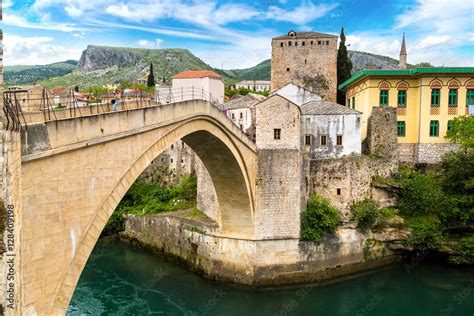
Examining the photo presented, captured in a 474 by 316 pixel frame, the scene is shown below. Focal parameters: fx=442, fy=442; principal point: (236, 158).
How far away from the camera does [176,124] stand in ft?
42.2

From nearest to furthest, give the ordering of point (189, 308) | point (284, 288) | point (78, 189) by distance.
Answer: point (78, 189), point (189, 308), point (284, 288)

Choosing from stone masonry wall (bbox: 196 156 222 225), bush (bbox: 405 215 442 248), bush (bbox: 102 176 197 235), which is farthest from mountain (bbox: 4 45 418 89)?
bush (bbox: 405 215 442 248)

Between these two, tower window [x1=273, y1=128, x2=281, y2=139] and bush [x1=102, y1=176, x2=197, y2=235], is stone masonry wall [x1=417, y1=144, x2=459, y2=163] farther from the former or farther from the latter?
bush [x1=102, y1=176, x2=197, y2=235]

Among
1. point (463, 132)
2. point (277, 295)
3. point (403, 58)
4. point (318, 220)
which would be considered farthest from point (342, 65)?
point (277, 295)

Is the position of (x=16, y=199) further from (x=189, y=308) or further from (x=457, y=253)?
(x=457, y=253)

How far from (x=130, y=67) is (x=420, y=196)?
353 feet

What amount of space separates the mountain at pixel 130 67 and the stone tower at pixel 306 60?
2475 inches

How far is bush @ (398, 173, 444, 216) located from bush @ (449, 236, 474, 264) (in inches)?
70.4

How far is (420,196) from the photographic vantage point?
67.2ft

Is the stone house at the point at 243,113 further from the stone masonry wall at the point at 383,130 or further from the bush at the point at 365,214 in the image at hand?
the bush at the point at 365,214

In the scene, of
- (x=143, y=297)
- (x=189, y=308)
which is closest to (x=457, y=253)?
(x=189, y=308)

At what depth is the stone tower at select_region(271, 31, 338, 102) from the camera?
31.9 metres

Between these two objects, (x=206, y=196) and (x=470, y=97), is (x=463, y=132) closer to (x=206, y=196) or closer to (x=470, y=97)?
(x=470, y=97)

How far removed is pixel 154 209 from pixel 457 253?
50.4 ft
